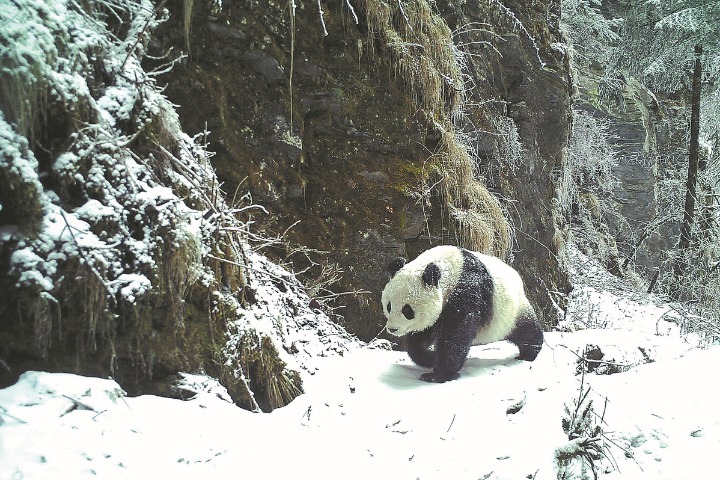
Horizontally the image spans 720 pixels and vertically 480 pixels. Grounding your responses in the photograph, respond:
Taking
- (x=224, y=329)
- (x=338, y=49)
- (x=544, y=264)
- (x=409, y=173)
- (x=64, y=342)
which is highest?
(x=338, y=49)

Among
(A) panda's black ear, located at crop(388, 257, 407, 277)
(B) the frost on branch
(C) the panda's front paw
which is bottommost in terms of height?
(C) the panda's front paw

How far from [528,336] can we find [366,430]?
223 centimetres

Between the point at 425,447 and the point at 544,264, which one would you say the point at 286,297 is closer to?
the point at 425,447

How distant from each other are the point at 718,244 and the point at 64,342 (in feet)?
37.6

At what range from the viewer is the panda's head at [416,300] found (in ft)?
13.6

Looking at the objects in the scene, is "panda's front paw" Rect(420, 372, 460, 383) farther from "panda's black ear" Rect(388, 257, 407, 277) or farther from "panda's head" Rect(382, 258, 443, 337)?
"panda's black ear" Rect(388, 257, 407, 277)

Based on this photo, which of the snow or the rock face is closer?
the snow

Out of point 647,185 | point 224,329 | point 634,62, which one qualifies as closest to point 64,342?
point 224,329

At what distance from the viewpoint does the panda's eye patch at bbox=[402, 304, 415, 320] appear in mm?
4160

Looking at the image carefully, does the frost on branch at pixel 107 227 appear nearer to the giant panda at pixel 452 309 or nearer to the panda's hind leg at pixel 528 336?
the giant panda at pixel 452 309

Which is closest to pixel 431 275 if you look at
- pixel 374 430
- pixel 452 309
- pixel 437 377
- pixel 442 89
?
pixel 452 309

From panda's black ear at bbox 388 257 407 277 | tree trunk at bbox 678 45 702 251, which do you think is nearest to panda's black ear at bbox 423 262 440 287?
panda's black ear at bbox 388 257 407 277

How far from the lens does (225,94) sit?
195 inches

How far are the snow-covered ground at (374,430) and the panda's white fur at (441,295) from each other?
2.06ft
